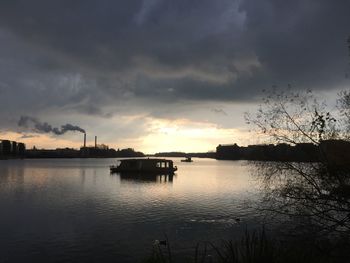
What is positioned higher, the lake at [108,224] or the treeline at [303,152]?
the treeline at [303,152]

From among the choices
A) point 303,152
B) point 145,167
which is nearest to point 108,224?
point 303,152

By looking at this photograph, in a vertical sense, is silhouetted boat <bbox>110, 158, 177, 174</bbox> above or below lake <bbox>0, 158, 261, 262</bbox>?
Result: above

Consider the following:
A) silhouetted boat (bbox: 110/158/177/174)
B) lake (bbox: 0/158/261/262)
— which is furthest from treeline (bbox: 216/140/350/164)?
silhouetted boat (bbox: 110/158/177/174)

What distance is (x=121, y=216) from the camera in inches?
1555

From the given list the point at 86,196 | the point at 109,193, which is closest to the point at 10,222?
the point at 86,196

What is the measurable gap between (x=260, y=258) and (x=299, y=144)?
12.2 metres

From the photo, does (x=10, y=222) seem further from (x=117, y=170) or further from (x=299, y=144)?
(x=117, y=170)

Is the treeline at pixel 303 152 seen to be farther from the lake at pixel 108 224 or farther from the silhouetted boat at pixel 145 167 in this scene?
the silhouetted boat at pixel 145 167

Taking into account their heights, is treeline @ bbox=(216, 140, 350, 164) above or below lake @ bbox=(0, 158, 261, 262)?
above

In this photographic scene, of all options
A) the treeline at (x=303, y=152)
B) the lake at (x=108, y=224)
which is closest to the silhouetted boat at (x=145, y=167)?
the lake at (x=108, y=224)

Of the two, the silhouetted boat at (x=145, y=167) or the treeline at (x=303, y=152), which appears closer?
the treeline at (x=303, y=152)

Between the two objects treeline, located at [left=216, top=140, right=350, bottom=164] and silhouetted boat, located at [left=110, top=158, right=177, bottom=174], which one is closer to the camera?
treeline, located at [left=216, top=140, right=350, bottom=164]

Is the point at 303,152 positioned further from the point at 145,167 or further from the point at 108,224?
the point at 145,167

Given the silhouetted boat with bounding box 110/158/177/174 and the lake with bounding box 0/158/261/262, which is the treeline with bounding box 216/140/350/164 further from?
the silhouetted boat with bounding box 110/158/177/174
